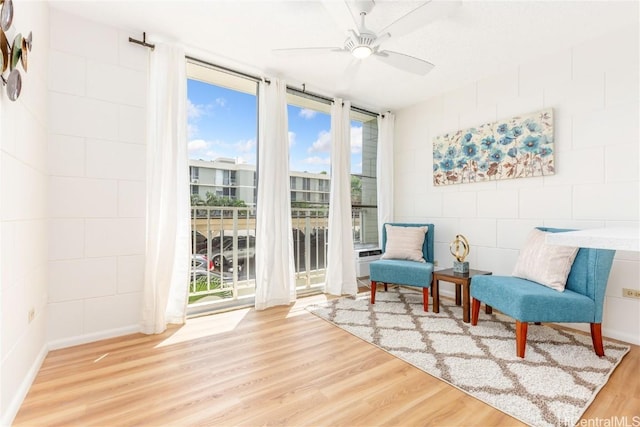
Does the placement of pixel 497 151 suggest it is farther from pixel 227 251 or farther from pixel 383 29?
pixel 227 251

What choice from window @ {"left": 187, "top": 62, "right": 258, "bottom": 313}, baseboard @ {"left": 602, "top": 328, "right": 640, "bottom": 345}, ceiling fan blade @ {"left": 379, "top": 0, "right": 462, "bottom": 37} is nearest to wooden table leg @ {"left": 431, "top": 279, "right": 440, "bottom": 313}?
baseboard @ {"left": 602, "top": 328, "right": 640, "bottom": 345}

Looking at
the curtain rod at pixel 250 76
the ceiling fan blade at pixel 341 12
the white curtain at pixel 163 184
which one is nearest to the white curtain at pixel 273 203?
the curtain rod at pixel 250 76

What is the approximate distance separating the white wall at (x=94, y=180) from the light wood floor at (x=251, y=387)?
1.01ft

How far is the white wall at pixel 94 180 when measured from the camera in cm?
218

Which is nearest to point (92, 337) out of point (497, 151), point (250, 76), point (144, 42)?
point (144, 42)

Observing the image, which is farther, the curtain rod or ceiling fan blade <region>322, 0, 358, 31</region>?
the curtain rod

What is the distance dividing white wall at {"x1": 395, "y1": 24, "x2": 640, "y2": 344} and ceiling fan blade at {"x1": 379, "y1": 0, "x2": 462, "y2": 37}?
166 centimetres

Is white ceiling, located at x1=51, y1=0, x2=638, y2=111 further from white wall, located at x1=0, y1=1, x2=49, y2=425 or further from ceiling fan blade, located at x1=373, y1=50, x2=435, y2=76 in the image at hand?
white wall, located at x1=0, y1=1, x2=49, y2=425

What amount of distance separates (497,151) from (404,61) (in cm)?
157

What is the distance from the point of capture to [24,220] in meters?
1.63

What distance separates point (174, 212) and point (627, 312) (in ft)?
12.1

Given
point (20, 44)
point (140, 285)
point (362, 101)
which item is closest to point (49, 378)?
point (140, 285)

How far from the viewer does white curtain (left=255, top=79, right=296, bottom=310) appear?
10.2 ft

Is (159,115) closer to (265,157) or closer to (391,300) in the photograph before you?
(265,157)
